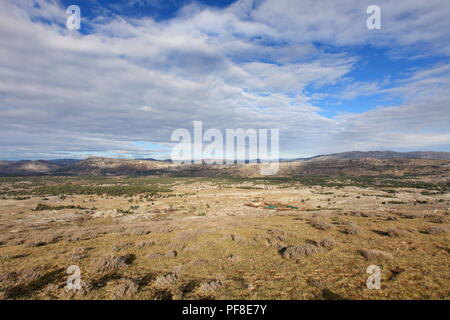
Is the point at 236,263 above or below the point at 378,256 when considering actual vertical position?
below

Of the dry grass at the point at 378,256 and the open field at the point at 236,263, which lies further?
the dry grass at the point at 378,256

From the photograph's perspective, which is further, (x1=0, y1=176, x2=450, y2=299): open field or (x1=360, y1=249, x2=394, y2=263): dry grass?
(x1=360, y1=249, x2=394, y2=263): dry grass

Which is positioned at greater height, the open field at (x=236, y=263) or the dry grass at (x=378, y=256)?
the dry grass at (x=378, y=256)

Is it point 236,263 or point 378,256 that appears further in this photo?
point 236,263

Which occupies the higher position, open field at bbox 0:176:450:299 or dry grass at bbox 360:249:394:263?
dry grass at bbox 360:249:394:263

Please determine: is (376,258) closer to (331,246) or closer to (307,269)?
(331,246)

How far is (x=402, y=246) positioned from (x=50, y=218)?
3937 cm

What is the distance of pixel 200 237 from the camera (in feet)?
51.5
